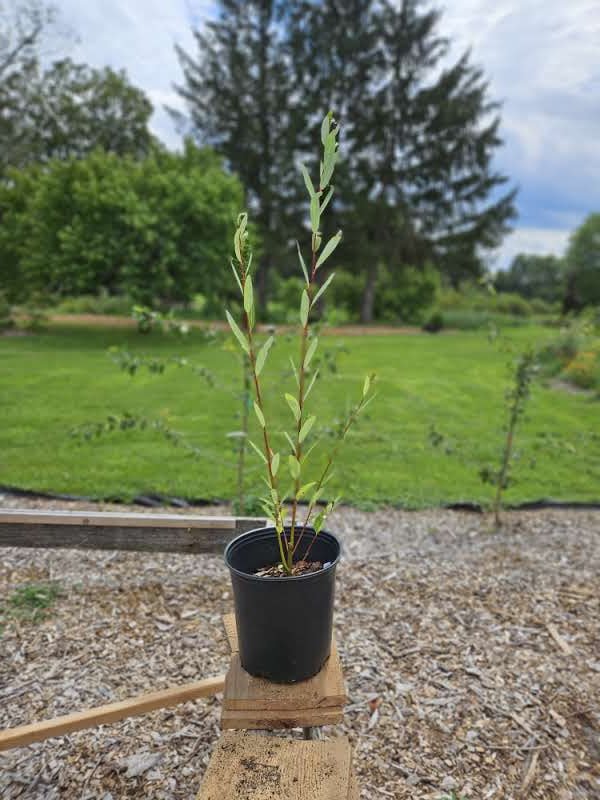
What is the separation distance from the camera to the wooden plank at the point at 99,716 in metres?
1.38

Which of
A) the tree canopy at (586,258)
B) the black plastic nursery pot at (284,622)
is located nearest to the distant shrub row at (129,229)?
the black plastic nursery pot at (284,622)

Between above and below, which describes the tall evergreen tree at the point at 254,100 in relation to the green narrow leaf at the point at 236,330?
above

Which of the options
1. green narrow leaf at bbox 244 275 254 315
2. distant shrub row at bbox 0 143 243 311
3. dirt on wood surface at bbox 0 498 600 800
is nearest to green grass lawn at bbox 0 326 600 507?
dirt on wood surface at bbox 0 498 600 800

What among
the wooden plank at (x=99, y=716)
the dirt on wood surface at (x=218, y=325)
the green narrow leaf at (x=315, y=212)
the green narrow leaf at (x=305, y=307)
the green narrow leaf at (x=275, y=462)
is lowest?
the dirt on wood surface at (x=218, y=325)

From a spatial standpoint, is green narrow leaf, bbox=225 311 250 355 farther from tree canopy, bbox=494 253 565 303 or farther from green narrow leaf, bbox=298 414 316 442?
tree canopy, bbox=494 253 565 303

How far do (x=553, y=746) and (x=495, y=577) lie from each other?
44.1 inches

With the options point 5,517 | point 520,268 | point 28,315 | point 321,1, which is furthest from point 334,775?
point 520,268

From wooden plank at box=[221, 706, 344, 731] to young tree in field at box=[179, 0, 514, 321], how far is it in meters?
17.2

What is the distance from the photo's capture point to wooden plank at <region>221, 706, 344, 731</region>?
43.8 inches

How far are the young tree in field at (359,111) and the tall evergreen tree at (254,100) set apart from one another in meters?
0.04

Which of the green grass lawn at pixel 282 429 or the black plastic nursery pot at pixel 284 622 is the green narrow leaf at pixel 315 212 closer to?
the black plastic nursery pot at pixel 284 622

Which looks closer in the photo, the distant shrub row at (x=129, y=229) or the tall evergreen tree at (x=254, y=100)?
the distant shrub row at (x=129, y=229)

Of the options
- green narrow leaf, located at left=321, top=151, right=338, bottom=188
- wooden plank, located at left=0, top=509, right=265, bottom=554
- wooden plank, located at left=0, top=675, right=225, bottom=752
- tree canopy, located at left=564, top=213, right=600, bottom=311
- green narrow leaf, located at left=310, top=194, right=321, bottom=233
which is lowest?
wooden plank, located at left=0, top=675, right=225, bottom=752

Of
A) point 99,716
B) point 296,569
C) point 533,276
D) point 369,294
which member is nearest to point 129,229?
point 369,294
